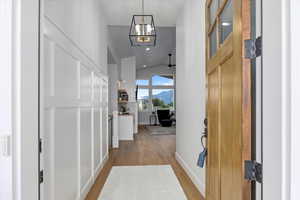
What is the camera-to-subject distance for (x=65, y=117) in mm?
2186

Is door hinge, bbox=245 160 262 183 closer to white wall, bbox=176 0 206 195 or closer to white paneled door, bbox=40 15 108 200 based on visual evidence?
white paneled door, bbox=40 15 108 200

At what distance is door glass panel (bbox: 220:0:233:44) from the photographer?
1555 millimetres

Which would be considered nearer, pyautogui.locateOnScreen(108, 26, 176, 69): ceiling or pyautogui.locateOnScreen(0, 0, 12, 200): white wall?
pyautogui.locateOnScreen(0, 0, 12, 200): white wall

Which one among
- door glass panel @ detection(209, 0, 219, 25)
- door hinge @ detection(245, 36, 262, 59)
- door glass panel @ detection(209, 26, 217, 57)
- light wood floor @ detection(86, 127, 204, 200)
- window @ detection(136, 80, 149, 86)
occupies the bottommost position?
light wood floor @ detection(86, 127, 204, 200)

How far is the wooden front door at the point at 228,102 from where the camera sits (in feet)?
3.89

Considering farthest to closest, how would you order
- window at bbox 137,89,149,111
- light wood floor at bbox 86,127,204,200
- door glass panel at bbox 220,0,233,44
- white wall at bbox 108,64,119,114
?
1. window at bbox 137,89,149,111
2. white wall at bbox 108,64,119,114
3. light wood floor at bbox 86,127,204,200
4. door glass panel at bbox 220,0,233,44

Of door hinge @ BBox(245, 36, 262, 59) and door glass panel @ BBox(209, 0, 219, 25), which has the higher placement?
door glass panel @ BBox(209, 0, 219, 25)

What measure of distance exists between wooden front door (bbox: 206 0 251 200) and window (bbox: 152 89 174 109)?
1212 cm

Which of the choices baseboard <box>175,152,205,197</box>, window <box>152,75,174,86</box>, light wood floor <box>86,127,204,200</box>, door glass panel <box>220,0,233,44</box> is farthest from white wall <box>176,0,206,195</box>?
window <box>152,75,174,86</box>

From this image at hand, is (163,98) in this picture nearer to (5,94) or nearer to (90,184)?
(90,184)

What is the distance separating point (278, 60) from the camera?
0.88 m

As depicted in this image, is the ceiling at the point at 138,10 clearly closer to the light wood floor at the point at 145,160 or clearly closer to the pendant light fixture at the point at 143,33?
the pendant light fixture at the point at 143,33
